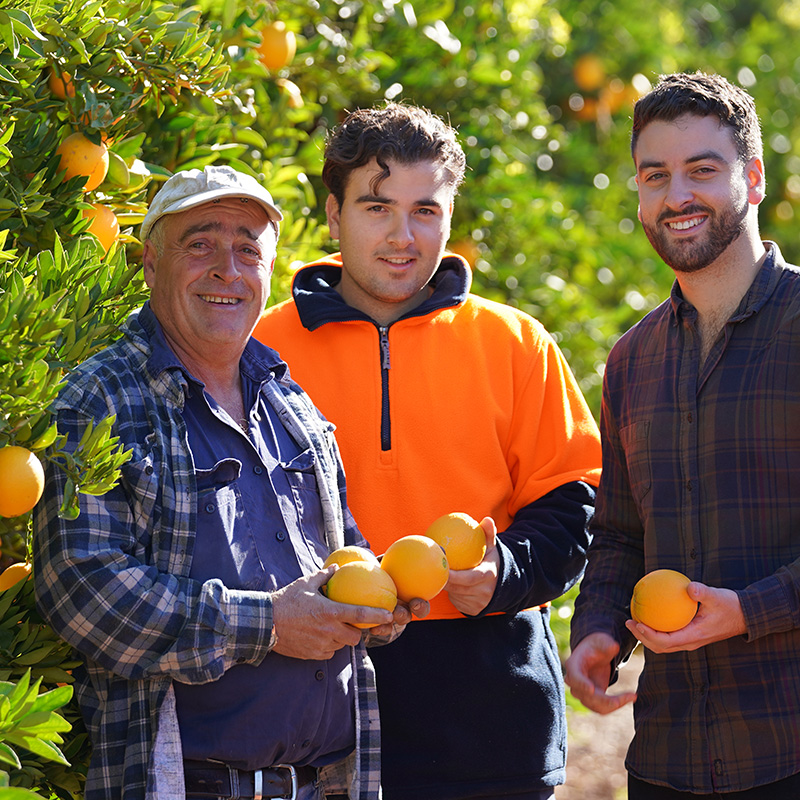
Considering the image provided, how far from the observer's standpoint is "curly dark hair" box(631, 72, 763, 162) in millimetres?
2664

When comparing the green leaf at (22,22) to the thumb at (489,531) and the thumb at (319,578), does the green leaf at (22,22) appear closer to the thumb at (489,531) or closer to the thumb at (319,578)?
the thumb at (319,578)

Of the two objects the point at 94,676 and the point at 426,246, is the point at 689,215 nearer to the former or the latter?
the point at 426,246

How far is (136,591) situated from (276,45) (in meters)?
1.97

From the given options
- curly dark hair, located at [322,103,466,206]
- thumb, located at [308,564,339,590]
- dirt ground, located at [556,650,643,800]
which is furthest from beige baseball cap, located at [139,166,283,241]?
dirt ground, located at [556,650,643,800]

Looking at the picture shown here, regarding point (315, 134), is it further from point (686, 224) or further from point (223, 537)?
point (223, 537)

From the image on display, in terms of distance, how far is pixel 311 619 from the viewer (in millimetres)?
2170

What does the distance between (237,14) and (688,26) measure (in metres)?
4.48

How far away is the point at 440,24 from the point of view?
4.22 meters

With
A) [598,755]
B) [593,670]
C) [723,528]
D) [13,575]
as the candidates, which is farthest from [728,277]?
[598,755]

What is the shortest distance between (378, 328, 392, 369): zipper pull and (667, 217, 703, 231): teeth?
788mm

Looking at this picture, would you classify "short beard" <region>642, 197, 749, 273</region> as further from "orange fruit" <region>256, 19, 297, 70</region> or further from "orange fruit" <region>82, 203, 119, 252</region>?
"orange fruit" <region>256, 19, 297, 70</region>

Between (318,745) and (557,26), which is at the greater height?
(557,26)

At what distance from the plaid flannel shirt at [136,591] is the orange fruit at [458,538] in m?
0.53

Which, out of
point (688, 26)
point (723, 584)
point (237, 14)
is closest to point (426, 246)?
point (237, 14)
